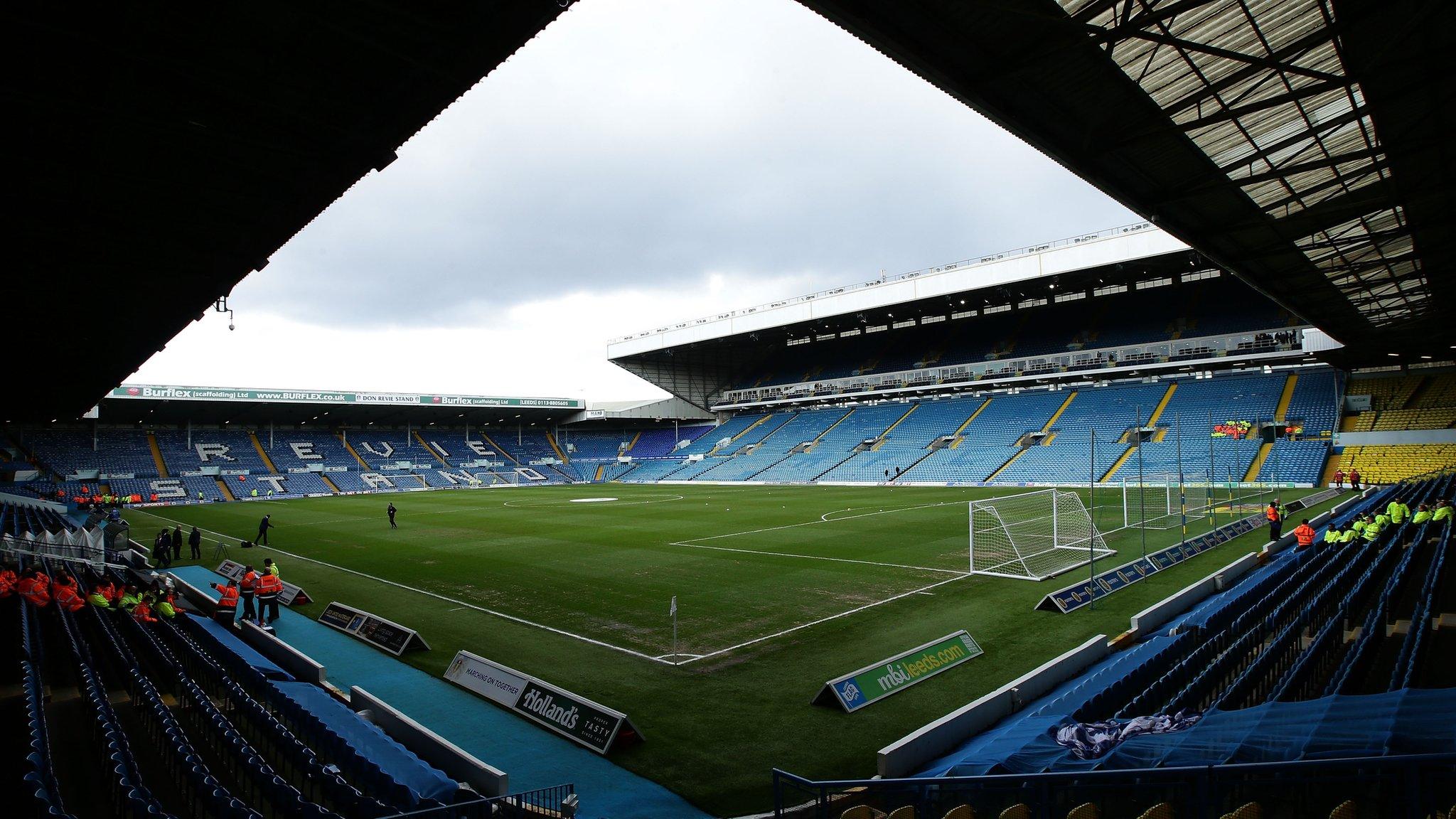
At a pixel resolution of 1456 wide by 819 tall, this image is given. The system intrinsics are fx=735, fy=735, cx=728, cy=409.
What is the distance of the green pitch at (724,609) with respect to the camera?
877 cm

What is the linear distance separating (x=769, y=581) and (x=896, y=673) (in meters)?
8.13

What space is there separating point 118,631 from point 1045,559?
1984cm

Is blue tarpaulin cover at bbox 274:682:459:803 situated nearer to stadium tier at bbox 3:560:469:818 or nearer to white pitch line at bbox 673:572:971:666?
stadium tier at bbox 3:560:469:818

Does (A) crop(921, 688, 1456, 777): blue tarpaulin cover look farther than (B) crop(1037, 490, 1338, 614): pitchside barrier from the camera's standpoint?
No

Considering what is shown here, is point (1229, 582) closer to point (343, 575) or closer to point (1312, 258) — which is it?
point (1312, 258)

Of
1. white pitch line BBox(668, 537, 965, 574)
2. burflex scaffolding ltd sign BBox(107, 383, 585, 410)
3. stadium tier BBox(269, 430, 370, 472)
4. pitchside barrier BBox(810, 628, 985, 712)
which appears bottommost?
white pitch line BBox(668, 537, 965, 574)

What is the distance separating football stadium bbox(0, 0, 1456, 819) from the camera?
528 centimetres

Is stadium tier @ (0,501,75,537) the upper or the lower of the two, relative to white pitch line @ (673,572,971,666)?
upper

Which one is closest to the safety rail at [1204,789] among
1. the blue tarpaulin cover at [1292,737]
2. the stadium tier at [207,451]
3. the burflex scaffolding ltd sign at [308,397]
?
the blue tarpaulin cover at [1292,737]

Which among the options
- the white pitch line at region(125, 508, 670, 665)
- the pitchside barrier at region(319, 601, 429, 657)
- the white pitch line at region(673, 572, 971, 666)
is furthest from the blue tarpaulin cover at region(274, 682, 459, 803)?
the white pitch line at region(673, 572, 971, 666)

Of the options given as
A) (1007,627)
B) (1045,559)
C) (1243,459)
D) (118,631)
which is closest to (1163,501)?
(1243,459)

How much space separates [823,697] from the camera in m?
9.51

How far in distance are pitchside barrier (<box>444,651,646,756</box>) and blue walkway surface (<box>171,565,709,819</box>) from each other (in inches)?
4.3

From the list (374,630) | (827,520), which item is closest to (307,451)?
(827,520)
